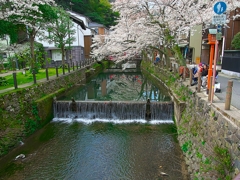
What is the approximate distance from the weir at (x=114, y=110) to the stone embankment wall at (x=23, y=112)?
3.28ft

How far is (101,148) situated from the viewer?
850cm

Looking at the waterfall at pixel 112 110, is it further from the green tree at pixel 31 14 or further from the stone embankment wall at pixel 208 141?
the green tree at pixel 31 14

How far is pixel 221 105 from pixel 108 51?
759 inches

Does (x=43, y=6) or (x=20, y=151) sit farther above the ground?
(x=43, y=6)

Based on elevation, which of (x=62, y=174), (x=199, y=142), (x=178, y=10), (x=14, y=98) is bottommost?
(x=62, y=174)

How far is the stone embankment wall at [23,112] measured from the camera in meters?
8.09

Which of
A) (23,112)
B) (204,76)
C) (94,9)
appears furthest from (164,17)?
(94,9)

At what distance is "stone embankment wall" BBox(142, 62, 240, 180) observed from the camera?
4457mm

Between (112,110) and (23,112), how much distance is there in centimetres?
509

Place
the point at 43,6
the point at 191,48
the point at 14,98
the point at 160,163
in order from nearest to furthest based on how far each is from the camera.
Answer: the point at 160,163 < the point at 14,98 < the point at 43,6 < the point at 191,48

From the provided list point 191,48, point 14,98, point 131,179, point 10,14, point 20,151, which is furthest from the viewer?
point 191,48

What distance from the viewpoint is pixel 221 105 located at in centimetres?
588

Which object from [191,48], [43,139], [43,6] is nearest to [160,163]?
[43,139]

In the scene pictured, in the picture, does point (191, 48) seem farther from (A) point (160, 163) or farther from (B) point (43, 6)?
(A) point (160, 163)
